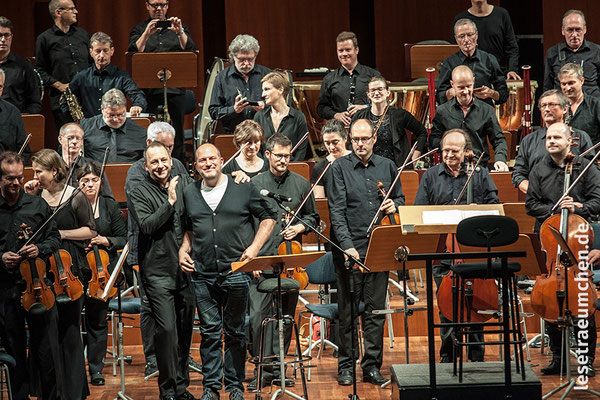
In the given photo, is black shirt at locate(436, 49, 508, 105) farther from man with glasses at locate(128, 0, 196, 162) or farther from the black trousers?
the black trousers

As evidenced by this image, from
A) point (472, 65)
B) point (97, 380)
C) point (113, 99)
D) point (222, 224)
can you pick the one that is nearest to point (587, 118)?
Result: point (472, 65)

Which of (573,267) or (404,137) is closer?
(573,267)

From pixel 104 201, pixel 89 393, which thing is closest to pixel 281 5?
pixel 104 201

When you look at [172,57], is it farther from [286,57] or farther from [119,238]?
[286,57]

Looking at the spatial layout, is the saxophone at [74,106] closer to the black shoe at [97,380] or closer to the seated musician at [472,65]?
the black shoe at [97,380]

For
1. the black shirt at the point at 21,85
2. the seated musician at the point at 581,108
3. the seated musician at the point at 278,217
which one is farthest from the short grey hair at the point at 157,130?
the seated musician at the point at 581,108

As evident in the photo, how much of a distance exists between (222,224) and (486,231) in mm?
1428

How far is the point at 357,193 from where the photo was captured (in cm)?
545

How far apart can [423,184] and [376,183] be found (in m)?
0.31

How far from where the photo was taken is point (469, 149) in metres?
5.69

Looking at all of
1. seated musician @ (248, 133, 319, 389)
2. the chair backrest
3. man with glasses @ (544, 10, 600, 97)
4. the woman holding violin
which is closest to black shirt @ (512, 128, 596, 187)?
man with glasses @ (544, 10, 600, 97)

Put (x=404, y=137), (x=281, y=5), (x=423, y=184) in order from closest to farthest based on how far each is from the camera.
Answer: (x=423, y=184)
(x=404, y=137)
(x=281, y=5)

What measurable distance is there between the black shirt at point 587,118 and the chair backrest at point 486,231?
226 centimetres

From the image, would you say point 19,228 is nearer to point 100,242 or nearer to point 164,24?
point 100,242
